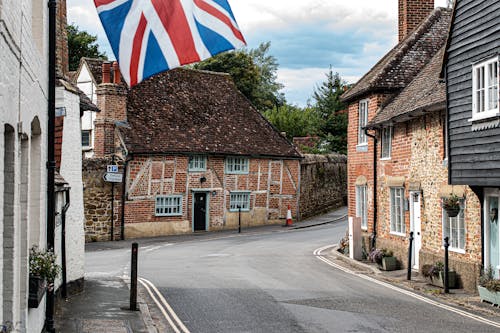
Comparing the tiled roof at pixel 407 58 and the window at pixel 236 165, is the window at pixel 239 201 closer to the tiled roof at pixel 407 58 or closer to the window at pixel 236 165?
the window at pixel 236 165

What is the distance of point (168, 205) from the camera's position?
33875mm

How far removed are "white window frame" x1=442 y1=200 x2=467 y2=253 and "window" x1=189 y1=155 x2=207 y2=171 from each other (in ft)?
61.5

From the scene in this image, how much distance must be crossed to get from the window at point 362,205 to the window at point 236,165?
12.2 meters

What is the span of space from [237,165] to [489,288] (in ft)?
78.3

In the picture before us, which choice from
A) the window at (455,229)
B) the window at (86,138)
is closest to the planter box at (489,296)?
the window at (455,229)

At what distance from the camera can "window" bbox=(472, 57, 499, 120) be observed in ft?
47.7

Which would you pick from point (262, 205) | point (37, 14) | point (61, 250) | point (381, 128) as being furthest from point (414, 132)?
point (262, 205)

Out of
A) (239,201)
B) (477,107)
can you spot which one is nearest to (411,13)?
(477,107)

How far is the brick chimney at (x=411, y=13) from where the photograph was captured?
86.0 ft

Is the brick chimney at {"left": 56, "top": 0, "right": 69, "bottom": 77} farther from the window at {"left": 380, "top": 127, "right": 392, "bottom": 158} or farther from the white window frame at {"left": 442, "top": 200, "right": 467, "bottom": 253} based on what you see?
the window at {"left": 380, "top": 127, "right": 392, "bottom": 158}

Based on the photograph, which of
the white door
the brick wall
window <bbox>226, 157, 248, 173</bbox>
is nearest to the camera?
the brick wall

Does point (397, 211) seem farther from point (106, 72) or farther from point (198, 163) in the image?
point (106, 72)

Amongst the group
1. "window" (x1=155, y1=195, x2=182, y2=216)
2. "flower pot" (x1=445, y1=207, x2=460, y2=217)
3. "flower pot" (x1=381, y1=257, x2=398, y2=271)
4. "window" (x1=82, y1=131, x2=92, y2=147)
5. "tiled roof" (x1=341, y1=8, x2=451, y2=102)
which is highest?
"tiled roof" (x1=341, y1=8, x2=451, y2=102)

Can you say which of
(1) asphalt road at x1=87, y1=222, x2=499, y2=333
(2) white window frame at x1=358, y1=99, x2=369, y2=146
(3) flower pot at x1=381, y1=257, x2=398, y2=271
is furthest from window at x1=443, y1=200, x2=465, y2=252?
(2) white window frame at x1=358, y1=99, x2=369, y2=146
